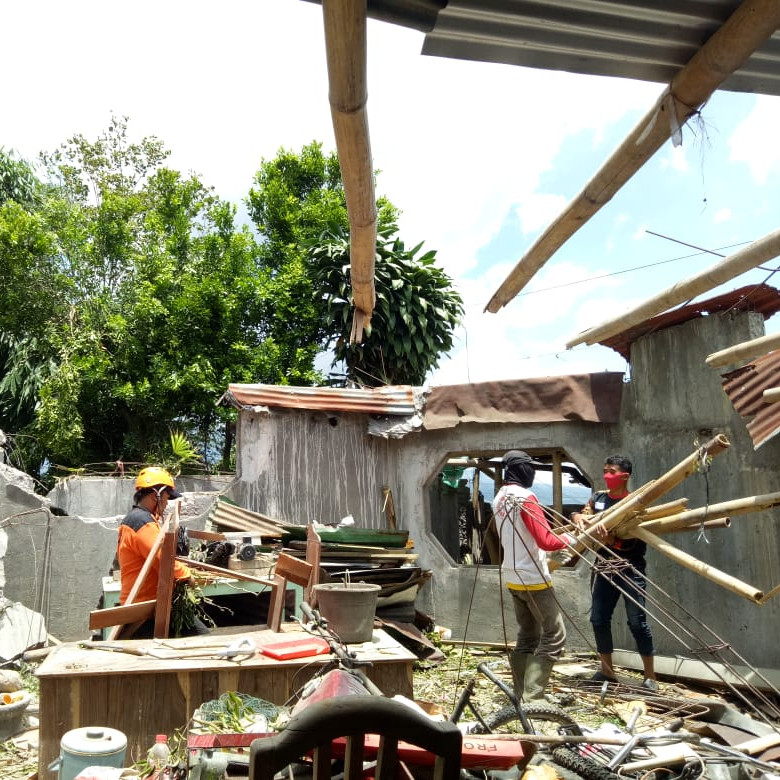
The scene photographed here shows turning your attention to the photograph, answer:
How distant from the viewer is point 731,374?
20.7 feet

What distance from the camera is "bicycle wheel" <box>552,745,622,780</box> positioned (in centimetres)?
307

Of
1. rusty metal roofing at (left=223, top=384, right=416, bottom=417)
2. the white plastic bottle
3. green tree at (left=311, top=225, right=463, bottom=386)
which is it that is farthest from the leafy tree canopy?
the white plastic bottle

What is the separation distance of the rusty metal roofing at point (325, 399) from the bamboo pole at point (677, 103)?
22.6 feet

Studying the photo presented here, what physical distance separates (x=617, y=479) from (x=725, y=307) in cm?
245

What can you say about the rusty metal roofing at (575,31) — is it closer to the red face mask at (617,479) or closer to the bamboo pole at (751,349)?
the bamboo pole at (751,349)

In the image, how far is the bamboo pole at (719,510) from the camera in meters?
4.77

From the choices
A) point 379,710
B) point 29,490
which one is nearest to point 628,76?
point 379,710

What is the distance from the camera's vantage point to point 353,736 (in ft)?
5.24

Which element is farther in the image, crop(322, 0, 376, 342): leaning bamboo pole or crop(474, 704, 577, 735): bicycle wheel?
crop(474, 704, 577, 735): bicycle wheel

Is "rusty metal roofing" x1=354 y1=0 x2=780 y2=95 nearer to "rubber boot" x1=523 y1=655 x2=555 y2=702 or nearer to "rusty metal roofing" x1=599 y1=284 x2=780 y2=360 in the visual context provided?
"rubber boot" x1=523 y1=655 x2=555 y2=702

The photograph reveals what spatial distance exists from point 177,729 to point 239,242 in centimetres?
1635

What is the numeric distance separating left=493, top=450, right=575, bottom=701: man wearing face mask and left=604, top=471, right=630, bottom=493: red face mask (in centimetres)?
85

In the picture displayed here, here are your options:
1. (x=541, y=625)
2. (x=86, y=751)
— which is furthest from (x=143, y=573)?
(x=541, y=625)

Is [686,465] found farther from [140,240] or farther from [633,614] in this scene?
[140,240]
